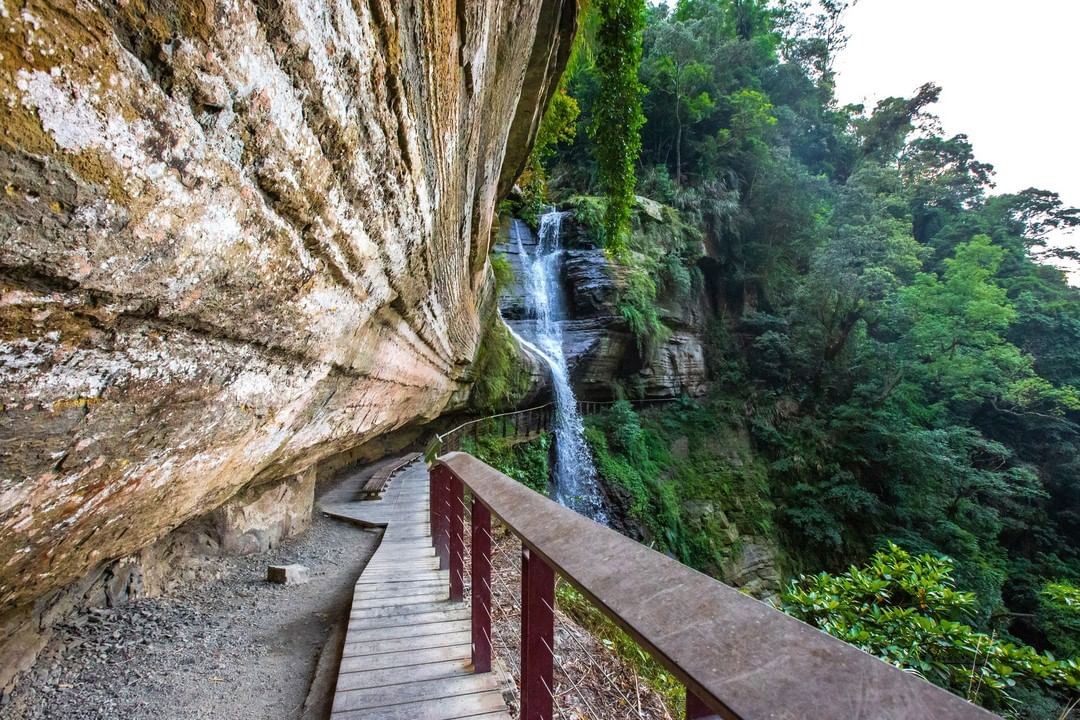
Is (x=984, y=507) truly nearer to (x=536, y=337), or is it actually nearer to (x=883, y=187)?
(x=883, y=187)

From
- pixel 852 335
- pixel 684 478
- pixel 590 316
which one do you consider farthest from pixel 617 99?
pixel 852 335

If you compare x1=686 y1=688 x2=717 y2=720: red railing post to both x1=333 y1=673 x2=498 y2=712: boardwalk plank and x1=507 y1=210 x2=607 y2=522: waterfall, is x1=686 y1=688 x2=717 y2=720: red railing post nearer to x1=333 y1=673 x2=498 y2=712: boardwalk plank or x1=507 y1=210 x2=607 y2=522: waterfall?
x1=333 y1=673 x2=498 y2=712: boardwalk plank

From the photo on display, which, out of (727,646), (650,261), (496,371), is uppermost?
(650,261)

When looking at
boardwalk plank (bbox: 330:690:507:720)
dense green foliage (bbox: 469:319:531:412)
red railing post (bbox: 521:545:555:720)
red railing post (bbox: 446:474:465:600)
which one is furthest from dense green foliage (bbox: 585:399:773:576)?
red railing post (bbox: 521:545:555:720)

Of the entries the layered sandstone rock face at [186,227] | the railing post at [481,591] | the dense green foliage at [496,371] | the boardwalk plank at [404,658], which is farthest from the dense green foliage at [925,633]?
the dense green foliage at [496,371]

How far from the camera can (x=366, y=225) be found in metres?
1.66

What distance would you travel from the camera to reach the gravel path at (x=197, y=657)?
2.13 metres

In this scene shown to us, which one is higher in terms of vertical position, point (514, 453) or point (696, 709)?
point (696, 709)

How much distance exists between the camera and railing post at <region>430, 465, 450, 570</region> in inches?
139

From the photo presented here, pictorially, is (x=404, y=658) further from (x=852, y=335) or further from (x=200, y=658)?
(x=852, y=335)

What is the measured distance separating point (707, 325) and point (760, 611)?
18.5m

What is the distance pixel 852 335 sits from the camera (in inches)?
650

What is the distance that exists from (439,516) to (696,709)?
329 centimetres

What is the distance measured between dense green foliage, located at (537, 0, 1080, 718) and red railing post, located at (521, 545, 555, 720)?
21.2ft
